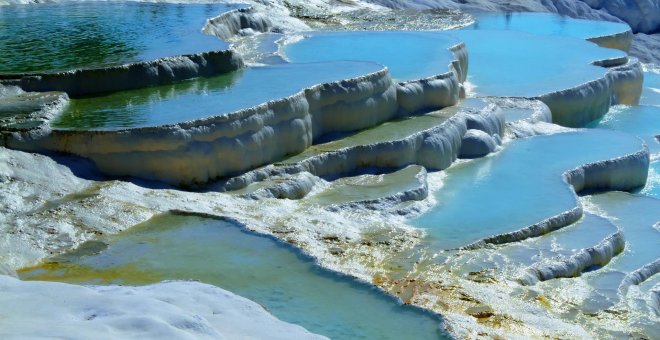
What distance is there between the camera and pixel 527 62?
14.5 m

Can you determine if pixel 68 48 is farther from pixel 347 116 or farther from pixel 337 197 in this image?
pixel 337 197

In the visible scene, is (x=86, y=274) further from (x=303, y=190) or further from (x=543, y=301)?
(x=543, y=301)

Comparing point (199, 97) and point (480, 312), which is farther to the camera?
point (199, 97)

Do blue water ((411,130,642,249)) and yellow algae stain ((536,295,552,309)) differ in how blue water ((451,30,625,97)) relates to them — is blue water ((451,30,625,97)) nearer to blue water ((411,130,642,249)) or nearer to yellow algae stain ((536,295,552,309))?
blue water ((411,130,642,249))

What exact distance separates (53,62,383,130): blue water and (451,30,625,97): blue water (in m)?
3.03

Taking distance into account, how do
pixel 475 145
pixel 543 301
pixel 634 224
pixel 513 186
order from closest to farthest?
pixel 543 301 < pixel 634 224 < pixel 513 186 < pixel 475 145

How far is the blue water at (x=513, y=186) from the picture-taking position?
8211mm

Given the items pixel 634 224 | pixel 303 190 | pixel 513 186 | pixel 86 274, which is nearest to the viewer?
pixel 86 274

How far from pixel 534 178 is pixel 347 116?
193 cm

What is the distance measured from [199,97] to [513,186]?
10.1ft

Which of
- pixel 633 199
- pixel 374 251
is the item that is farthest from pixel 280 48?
pixel 374 251

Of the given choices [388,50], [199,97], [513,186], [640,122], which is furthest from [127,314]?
[640,122]

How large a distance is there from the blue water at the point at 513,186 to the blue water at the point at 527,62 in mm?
1717

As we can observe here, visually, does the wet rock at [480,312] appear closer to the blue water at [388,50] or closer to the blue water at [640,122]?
the blue water at [388,50]
